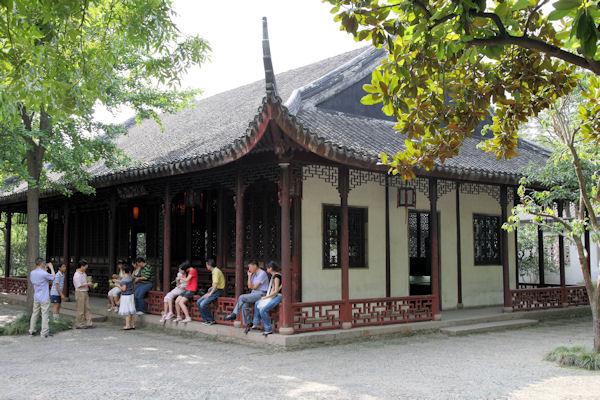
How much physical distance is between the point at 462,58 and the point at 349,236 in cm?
780

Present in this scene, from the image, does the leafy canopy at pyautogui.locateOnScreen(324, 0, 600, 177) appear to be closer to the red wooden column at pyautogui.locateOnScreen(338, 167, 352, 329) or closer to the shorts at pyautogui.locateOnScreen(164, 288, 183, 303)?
the red wooden column at pyautogui.locateOnScreen(338, 167, 352, 329)

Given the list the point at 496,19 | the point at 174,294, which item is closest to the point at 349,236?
the point at 174,294

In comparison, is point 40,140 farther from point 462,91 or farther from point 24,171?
point 462,91

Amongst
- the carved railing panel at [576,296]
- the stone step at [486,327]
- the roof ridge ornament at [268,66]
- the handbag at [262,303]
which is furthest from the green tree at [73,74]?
the carved railing panel at [576,296]

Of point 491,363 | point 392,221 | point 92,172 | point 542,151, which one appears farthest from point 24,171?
point 542,151

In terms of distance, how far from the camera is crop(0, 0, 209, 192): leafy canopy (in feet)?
21.8

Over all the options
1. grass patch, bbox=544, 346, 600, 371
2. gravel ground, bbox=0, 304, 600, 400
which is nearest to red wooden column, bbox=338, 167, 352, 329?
gravel ground, bbox=0, 304, 600, 400

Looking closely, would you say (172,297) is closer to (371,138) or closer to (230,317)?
(230,317)

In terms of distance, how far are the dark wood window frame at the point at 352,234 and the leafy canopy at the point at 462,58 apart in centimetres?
608

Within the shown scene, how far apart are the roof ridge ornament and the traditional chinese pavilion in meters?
0.03

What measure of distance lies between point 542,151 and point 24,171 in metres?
12.6

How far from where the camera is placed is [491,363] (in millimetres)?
7887

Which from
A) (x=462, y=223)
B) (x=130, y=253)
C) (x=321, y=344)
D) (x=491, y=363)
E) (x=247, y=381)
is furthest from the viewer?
(x=130, y=253)

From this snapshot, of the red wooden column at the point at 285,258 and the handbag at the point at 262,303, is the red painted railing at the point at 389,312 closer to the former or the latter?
the red wooden column at the point at 285,258
